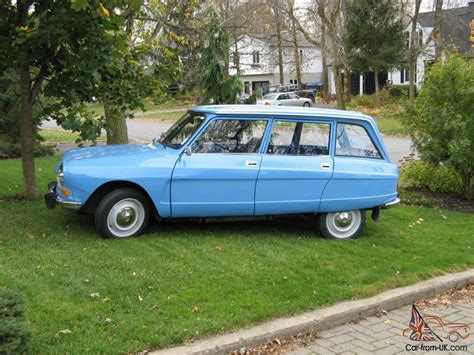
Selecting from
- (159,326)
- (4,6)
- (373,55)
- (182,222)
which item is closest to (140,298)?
(159,326)

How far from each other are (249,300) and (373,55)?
36.4m

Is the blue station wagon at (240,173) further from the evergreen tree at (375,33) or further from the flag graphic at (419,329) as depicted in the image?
the evergreen tree at (375,33)

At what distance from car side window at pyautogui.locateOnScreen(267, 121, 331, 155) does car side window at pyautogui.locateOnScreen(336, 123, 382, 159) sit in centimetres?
19

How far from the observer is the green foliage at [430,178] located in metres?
10.5

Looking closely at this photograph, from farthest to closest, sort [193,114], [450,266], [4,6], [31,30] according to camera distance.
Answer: [4,6] → [193,114] → [31,30] → [450,266]

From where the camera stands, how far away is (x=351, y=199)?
22.7 ft

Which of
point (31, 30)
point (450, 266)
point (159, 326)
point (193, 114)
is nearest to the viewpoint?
point (159, 326)

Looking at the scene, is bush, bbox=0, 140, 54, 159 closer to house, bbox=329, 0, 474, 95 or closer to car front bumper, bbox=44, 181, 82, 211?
car front bumper, bbox=44, 181, 82, 211

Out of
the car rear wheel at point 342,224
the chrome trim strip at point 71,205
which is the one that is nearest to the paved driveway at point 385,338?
the car rear wheel at point 342,224

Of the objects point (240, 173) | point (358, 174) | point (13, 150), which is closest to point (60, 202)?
point (240, 173)

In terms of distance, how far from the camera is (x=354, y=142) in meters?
7.12

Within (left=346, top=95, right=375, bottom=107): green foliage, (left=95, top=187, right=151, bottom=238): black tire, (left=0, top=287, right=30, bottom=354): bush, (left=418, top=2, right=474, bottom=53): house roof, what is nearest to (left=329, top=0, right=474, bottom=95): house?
(left=418, top=2, right=474, bottom=53): house roof

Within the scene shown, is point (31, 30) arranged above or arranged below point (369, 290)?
above

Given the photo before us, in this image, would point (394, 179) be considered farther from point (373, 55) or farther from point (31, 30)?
point (373, 55)
